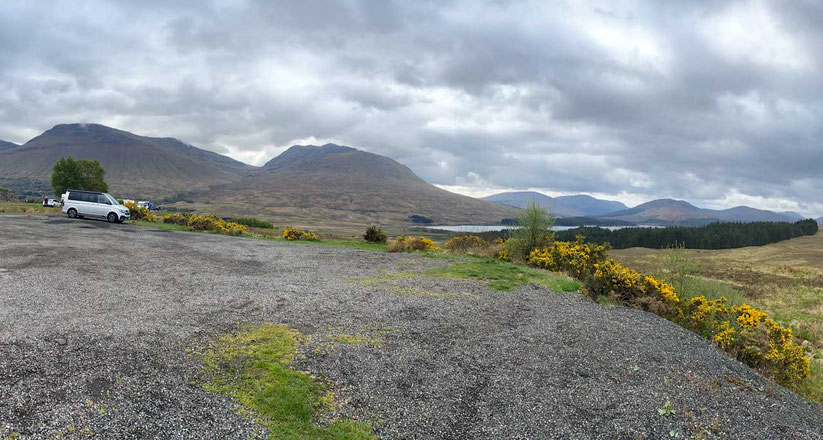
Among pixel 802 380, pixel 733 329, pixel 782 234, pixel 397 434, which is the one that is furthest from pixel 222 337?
pixel 782 234

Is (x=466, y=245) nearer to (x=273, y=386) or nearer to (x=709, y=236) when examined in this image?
(x=273, y=386)

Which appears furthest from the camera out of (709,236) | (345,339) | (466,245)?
(709,236)

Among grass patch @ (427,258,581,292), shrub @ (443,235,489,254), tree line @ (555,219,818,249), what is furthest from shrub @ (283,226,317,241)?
tree line @ (555,219,818,249)

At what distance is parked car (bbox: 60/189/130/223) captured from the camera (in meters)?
30.7

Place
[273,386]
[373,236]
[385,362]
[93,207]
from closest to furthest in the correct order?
1. [273,386]
2. [385,362]
3. [93,207]
4. [373,236]

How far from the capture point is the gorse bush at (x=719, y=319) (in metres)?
11.5

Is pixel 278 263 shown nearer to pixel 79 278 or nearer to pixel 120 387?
pixel 79 278

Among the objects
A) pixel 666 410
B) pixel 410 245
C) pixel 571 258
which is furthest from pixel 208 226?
pixel 666 410

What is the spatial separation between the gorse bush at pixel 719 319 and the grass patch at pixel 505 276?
108cm

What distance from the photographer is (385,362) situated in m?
8.41

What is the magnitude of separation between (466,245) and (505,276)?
11164 mm

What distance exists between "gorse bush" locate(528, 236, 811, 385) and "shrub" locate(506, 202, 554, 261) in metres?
5.49

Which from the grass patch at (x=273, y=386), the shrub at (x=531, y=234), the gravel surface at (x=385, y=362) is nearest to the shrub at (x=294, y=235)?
the shrub at (x=531, y=234)

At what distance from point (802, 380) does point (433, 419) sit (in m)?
12.2
